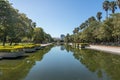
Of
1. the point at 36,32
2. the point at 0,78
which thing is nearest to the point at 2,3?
the point at 0,78

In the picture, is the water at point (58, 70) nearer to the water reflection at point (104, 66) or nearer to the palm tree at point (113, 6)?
the water reflection at point (104, 66)

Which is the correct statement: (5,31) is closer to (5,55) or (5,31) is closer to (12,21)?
(12,21)

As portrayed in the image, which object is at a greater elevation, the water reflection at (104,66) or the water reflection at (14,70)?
the water reflection at (14,70)

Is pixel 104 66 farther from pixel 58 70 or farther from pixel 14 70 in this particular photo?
pixel 14 70

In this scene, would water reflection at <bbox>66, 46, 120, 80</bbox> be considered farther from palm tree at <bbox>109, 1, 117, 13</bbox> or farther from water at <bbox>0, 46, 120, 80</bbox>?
palm tree at <bbox>109, 1, 117, 13</bbox>

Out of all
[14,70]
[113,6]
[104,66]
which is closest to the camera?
[14,70]

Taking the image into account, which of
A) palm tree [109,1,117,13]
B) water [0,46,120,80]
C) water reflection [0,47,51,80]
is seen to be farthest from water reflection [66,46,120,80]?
palm tree [109,1,117,13]

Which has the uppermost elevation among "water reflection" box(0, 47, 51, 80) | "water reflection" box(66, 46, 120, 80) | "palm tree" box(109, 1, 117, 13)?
"palm tree" box(109, 1, 117, 13)

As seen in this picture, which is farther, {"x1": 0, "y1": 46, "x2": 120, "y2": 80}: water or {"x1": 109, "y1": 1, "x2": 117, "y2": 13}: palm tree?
{"x1": 109, "y1": 1, "x2": 117, "y2": 13}: palm tree

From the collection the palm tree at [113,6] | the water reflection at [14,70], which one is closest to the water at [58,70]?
the water reflection at [14,70]

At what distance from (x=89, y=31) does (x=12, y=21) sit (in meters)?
62.7

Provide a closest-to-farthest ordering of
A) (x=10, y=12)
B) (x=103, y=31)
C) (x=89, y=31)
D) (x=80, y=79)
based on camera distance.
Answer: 1. (x=80, y=79)
2. (x=10, y=12)
3. (x=103, y=31)
4. (x=89, y=31)

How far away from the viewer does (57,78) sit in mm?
14578

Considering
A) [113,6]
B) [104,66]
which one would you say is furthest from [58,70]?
[113,6]
